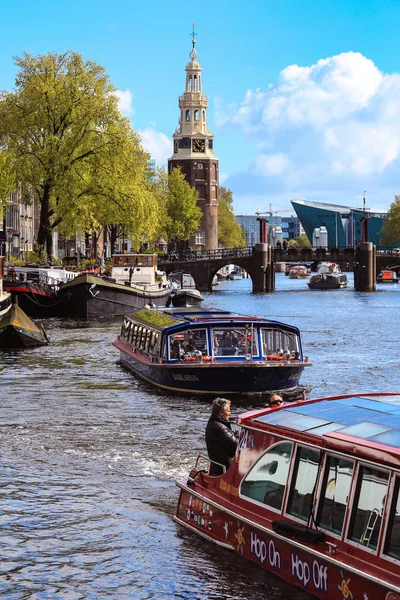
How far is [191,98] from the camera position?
555 feet

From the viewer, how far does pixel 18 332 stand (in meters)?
42.3

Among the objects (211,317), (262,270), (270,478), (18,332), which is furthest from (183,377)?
(262,270)

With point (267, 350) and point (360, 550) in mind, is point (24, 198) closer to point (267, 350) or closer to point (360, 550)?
point (267, 350)

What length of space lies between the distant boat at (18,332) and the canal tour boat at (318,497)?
2769 cm

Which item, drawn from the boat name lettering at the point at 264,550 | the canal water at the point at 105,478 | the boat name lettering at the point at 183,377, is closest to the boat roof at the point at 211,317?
the boat name lettering at the point at 183,377

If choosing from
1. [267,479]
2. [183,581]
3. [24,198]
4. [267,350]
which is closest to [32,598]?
[183,581]

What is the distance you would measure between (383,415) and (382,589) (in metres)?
2.62

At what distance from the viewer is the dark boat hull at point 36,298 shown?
191ft

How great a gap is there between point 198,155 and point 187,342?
13911 centimetres

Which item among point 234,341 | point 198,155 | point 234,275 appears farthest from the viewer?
point 234,275

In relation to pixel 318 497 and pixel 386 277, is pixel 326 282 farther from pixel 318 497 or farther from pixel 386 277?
pixel 318 497

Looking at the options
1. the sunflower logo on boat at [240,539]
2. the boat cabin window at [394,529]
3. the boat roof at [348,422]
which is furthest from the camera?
the sunflower logo on boat at [240,539]

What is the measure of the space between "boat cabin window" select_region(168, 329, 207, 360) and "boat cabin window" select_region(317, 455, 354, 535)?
1707 centimetres

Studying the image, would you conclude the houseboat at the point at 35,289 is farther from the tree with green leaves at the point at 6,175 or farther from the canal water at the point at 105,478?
the canal water at the point at 105,478
